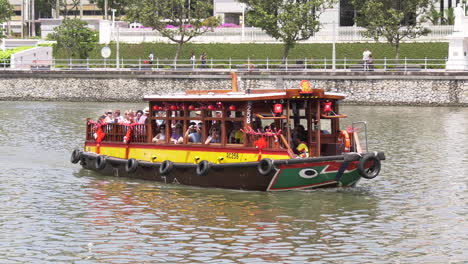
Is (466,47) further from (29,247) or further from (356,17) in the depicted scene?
(29,247)

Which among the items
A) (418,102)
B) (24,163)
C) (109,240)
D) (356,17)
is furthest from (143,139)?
(356,17)

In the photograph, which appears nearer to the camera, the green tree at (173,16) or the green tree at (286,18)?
the green tree at (286,18)

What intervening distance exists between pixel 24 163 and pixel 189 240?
47.1 feet

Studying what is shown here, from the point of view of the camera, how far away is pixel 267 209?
77.3ft

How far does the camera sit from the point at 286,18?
69188 mm

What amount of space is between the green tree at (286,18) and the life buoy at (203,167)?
43461mm

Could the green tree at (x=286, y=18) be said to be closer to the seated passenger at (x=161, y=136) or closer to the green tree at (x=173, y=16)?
the green tree at (x=173, y=16)

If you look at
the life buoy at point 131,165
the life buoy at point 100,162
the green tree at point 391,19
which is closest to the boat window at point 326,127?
the life buoy at point 131,165

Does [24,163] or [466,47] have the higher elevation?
[466,47]

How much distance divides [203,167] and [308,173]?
2.88m

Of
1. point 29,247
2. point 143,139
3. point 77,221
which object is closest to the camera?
point 29,247

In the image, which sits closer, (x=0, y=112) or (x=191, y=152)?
(x=191, y=152)

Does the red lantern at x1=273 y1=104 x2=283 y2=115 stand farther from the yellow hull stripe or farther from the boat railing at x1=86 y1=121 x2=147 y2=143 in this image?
the boat railing at x1=86 y1=121 x2=147 y2=143

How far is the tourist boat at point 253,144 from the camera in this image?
81.5 feet
